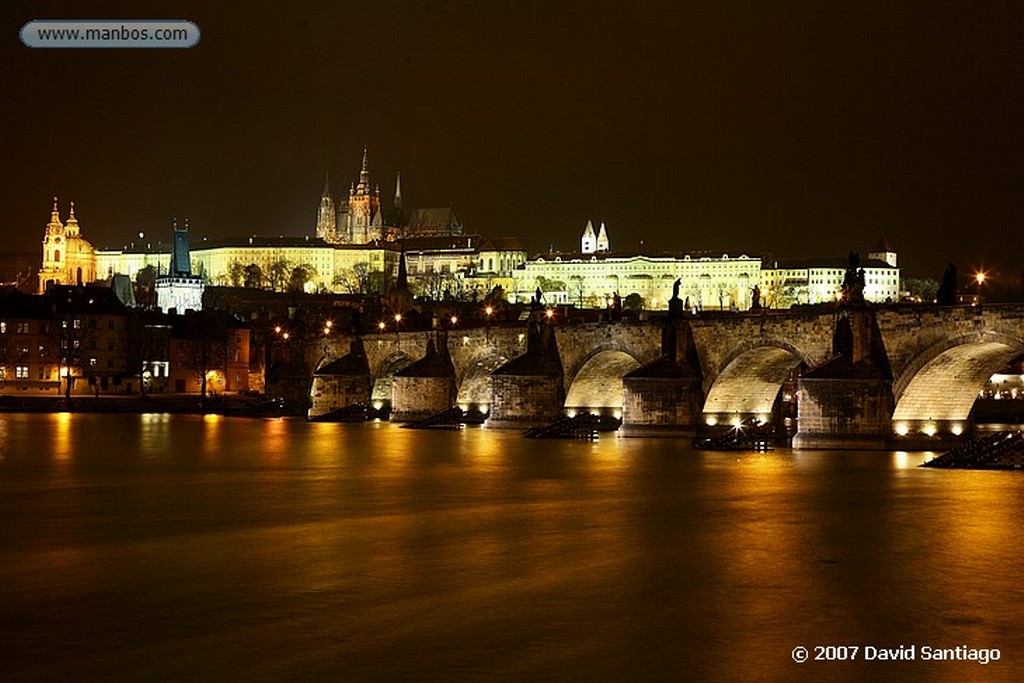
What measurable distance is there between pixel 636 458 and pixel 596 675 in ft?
89.4

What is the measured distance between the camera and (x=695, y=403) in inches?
1981

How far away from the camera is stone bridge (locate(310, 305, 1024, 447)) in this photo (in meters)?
40.7

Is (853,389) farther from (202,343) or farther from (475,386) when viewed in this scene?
(202,343)

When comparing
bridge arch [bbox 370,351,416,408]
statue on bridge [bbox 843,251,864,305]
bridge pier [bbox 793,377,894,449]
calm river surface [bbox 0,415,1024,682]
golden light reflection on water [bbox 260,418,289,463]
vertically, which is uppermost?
statue on bridge [bbox 843,251,864,305]

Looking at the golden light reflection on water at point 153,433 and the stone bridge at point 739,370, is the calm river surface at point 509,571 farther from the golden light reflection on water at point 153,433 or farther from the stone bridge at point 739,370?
the golden light reflection on water at point 153,433

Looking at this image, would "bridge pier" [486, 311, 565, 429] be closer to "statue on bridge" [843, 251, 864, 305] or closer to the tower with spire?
"statue on bridge" [843, 251, 864, 305]

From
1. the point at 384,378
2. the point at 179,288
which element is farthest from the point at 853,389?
the point at 179,288

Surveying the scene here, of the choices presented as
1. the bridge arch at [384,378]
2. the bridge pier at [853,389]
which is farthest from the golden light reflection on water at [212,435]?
the bridge pier at [853,389]

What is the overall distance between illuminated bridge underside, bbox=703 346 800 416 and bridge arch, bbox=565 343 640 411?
4833mm

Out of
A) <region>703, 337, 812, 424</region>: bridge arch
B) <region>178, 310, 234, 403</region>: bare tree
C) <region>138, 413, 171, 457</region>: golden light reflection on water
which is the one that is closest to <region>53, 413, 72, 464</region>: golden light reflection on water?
<region>138, 413, 171, 457</region>: golden light reflection on water

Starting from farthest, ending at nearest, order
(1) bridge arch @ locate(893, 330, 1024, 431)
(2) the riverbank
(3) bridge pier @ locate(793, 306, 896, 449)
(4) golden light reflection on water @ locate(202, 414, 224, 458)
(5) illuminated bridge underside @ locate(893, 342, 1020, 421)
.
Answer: (2) the riverbank
(4) golden light reflection on water @ locate(202, 414, 224, 458)
(3) bridge pier @ locate(793, 306, 896, 449)
(5) illuminated bridge underside @ locate(893, 342, 1020, 421)
(1) bridge arch @ locate(893, 330, 1024, 431)

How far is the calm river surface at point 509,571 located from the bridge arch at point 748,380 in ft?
28.4

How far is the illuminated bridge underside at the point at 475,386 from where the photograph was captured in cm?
6631

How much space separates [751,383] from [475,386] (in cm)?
1969
